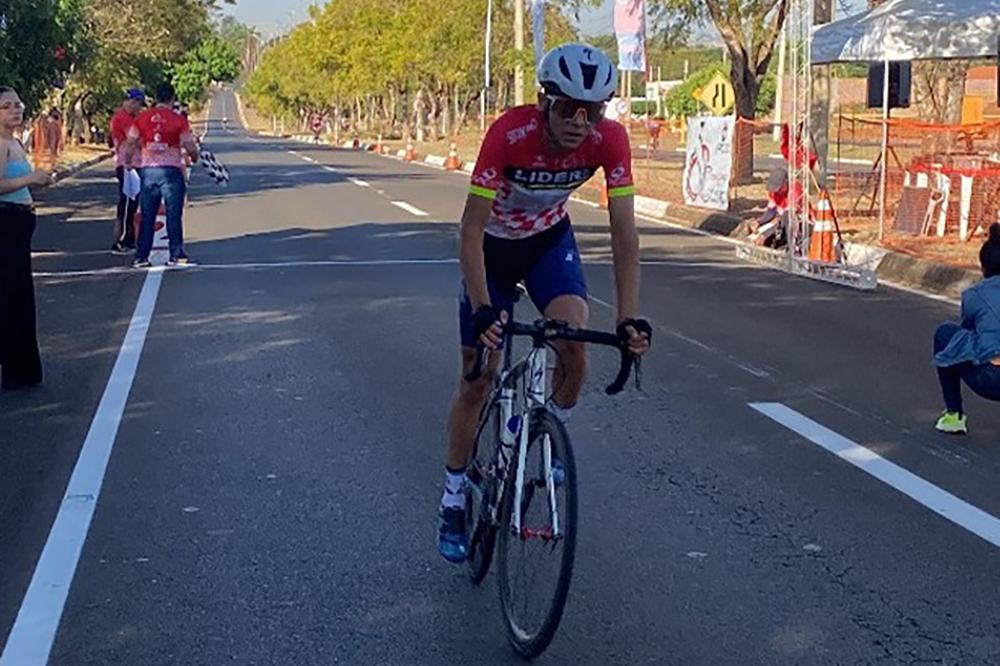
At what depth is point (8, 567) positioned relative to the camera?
6078mm

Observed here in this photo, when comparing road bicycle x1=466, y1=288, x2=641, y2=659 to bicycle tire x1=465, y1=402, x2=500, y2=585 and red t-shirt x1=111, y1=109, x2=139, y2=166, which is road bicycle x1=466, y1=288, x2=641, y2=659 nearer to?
bicycle tire x1=465, y1=402, x2=500, y2=585

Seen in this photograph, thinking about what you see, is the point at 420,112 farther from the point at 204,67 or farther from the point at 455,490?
the point at 455,490

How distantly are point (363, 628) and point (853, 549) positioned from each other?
2.14 metres

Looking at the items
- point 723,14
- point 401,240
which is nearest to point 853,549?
point 401,240

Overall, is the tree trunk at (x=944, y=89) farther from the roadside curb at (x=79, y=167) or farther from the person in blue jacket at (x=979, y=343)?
the person in blue jacket at (x=979, y=343)

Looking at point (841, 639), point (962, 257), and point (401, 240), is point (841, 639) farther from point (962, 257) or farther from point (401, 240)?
point (401, 240)

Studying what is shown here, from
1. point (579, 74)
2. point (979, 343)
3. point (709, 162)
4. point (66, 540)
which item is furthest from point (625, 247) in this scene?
point (709, 162)

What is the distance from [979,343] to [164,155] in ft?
33.1

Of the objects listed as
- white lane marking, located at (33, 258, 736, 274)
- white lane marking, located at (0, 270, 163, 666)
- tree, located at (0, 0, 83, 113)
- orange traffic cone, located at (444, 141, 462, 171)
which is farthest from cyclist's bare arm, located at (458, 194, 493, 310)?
orange traffic cone, located at (444, 141, 462, 171)

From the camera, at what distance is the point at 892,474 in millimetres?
7594

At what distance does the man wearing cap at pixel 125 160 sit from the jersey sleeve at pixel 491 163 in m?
12.8

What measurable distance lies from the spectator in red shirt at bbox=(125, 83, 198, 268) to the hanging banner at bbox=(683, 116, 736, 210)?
1092cm

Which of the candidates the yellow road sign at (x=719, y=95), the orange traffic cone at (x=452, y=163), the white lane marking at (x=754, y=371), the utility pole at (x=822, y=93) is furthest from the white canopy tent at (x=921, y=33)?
the orange traffic cone at (x=452, y=163)

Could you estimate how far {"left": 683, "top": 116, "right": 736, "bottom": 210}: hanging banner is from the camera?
2505 centimetres
